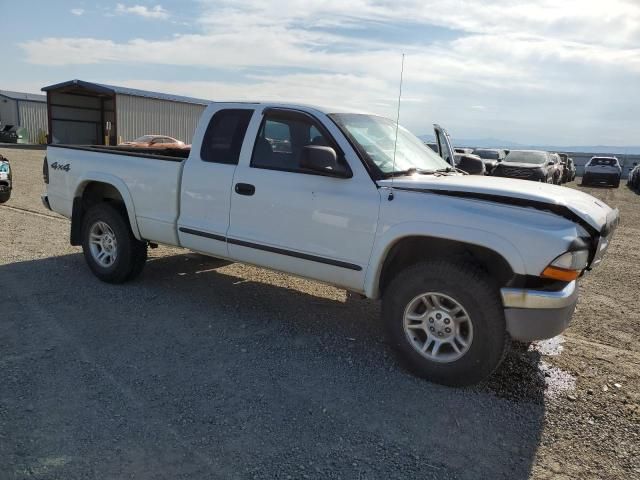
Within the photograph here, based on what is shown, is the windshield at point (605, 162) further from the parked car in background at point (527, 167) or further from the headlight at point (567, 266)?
the headlight at point (567, 266)

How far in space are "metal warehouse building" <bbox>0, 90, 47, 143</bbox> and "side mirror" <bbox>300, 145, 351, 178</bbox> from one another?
42.0 metres

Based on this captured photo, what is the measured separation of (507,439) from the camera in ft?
10.7

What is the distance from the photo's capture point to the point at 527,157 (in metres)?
20.8

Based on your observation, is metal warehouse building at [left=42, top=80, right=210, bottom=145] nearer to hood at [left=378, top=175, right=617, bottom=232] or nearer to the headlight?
hood at [left=378, top=175, right=617, bottom=232]

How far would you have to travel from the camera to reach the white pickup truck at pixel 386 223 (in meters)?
3.46

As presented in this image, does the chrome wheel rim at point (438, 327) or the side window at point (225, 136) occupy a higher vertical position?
the side window at point (225, 136)

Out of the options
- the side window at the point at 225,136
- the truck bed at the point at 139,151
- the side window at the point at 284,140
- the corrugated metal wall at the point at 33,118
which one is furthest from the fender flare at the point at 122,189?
the corrugated metal wall at the point at 33,118

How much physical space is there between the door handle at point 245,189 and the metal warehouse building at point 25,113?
4111 centimetres

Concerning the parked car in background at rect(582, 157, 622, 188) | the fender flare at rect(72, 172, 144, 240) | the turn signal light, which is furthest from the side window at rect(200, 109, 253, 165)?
the parked car in background at rect(582, 157, 622, 188)

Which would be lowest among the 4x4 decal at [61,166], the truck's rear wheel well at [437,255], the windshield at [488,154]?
the truck's rear wheel well at [437,255]

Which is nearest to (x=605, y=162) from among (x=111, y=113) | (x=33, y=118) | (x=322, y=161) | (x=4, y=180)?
(x=4, y=180)

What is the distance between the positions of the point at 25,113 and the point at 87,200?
40.8 m

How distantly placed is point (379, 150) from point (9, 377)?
3.19 meters

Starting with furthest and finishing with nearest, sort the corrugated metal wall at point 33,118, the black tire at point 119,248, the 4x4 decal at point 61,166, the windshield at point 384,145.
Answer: the corrugated metal wall at point 33,118
the 4x4 decal at point 61,166
the black tire at point 119,248
the windshield at point 384,145
